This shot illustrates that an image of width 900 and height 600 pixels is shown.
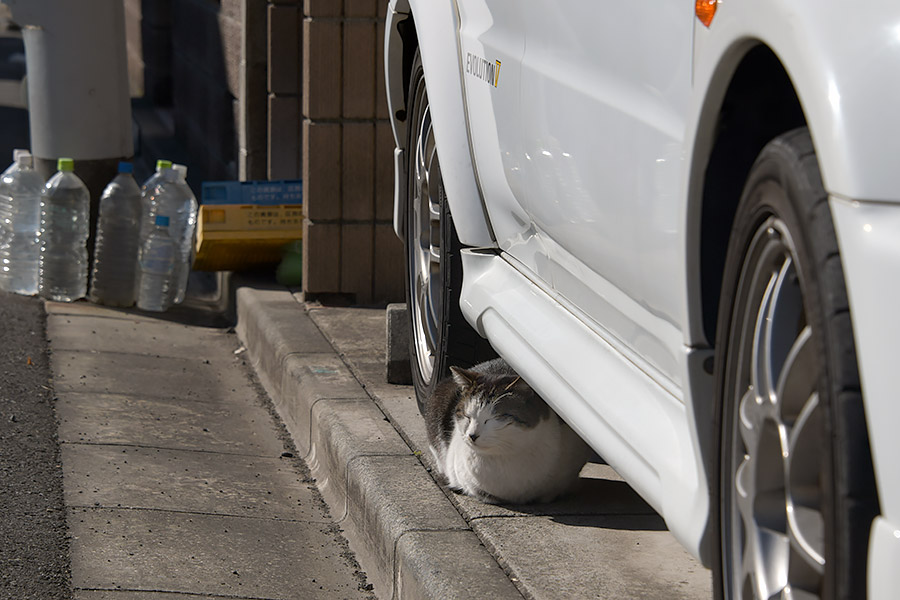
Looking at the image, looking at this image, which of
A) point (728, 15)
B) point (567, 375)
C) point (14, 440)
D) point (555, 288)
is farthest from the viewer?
point (14, 440)

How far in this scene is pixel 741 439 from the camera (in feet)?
5.85

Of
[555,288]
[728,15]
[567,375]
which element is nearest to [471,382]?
[555,288]

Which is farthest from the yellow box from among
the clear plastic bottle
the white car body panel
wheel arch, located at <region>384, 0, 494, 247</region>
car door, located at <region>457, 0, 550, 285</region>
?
the white car body panel

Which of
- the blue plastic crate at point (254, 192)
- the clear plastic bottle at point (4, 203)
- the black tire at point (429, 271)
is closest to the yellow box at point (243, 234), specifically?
the blue plastic crate at point (254, 192)

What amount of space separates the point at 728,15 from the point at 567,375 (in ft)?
3.16

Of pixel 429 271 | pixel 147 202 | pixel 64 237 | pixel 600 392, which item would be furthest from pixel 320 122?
pixel 600 392

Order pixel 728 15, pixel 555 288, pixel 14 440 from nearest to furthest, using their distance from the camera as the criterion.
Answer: pixel 728 15, pixel 555 288, pixel 14 440

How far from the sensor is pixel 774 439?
1.72 meters

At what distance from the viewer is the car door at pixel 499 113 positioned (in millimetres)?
2809

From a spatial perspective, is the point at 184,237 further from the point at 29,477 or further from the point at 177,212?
the point at 29,477

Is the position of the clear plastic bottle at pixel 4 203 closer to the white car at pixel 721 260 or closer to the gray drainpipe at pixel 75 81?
the gray drainpipe at pixel 75 81

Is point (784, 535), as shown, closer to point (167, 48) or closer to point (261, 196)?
point (261, 196)

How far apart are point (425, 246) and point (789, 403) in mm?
2464

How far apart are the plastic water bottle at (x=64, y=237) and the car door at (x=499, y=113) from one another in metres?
3.47
